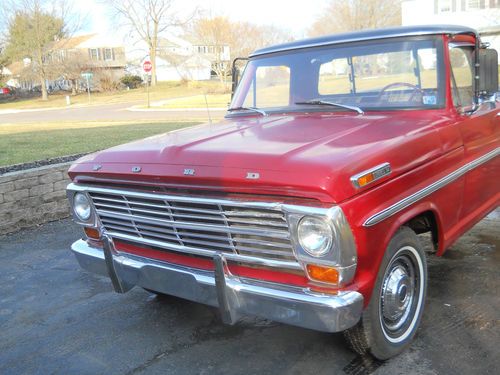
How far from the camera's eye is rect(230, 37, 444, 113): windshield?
3.78 metres

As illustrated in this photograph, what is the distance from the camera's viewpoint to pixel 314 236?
2564 mm

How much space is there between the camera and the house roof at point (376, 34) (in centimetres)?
381

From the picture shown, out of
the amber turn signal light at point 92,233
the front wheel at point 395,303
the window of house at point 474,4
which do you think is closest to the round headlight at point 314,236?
the front wheel at point 395,303

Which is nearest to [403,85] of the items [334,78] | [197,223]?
[334,78]

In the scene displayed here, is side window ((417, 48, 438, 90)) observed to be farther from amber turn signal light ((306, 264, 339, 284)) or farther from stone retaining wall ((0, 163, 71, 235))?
stone retaining wall ((0, 163, 71, 235))

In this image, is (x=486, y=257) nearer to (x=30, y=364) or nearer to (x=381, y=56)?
(x=381, y=56)

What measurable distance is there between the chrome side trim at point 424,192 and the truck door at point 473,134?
0.08 ft

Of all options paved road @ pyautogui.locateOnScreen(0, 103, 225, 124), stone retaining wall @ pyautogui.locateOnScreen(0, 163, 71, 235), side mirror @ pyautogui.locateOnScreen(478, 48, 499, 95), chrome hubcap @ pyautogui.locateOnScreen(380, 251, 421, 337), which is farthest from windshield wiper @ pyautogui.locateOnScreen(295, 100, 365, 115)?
paved road @ pyautogui.locateOnScreen(0, 103, 225, 124)

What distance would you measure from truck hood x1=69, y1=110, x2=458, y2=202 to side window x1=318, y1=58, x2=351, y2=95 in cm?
44

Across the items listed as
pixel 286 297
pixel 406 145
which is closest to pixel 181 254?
pixel 286 297

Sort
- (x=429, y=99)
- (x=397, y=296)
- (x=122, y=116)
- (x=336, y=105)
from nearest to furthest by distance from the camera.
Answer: (x=397, y=296), (x=429, y=99), (x=336, y=105), (x=122, y=116)

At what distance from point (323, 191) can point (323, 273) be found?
441 mm

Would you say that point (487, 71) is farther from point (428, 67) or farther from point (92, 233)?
point (92, 233)

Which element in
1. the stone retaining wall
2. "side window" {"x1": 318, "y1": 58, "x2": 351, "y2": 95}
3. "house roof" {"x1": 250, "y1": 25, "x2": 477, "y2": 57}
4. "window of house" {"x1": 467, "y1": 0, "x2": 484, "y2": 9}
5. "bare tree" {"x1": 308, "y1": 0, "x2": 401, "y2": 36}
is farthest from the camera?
"bare tree" {"x1": 308, "y1": 0, "x2": 401, "y2": 36}
